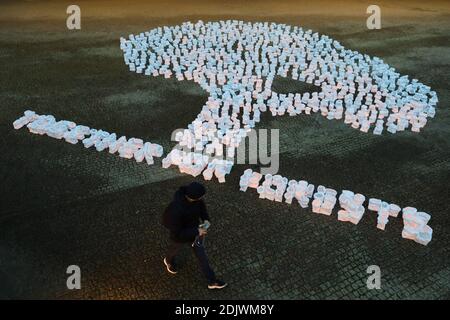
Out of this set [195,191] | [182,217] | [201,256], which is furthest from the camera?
[201,256]

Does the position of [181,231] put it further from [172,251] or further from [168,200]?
[168,200]

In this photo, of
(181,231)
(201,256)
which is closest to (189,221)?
(181,231)

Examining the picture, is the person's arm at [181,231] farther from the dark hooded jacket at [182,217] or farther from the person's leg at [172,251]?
the person's leg at [172,251]

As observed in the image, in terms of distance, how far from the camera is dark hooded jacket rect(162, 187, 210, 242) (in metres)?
4.94

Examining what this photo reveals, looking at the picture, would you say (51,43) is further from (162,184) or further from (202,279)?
(202,279)

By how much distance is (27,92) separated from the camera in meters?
10.8

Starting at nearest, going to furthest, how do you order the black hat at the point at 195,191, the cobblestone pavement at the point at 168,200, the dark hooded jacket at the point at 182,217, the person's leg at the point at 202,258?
the black hat at the point at 195,191, the dark hooded jacket at the point at 182,217, the person's leg at the point at 202,258, the cobblestone pavement at the point at 168,200

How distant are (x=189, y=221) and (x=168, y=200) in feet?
6.45

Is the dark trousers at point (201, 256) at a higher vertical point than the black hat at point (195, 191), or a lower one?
lower

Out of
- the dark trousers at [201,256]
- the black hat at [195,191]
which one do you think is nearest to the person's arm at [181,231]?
the dark trousers at [201,256]

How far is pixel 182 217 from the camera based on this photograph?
4.97 metres

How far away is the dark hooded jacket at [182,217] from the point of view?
4941mm

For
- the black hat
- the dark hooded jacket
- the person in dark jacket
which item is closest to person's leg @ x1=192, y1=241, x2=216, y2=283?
the person in dark jacket
